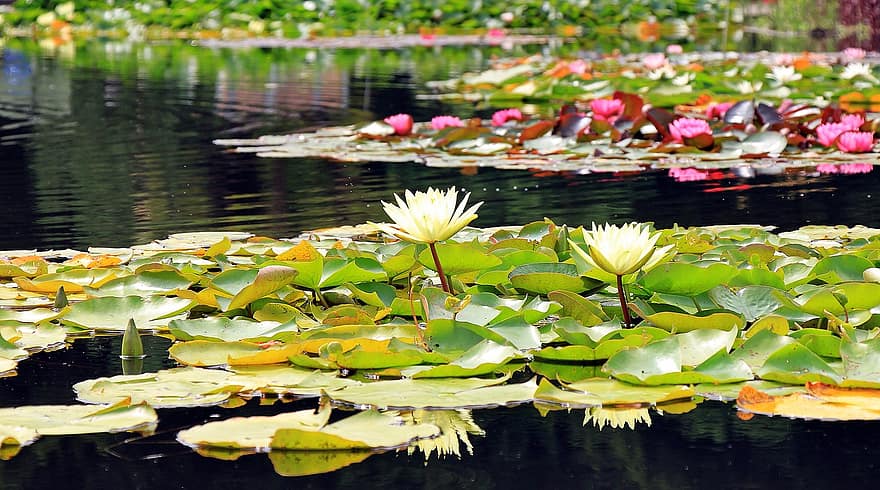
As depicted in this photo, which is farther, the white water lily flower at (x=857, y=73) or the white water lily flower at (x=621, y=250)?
the white water lily flower at (x=857, y=73)

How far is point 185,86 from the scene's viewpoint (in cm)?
1081

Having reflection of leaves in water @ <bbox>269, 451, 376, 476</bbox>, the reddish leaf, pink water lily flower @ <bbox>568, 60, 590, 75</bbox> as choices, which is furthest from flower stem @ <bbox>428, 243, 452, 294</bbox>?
pink water lily flower @ <bbox>568, 60, 590, 75</bbox>

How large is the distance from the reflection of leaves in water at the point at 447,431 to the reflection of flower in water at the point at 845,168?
3.68 meters

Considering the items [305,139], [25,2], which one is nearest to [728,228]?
[305,139]

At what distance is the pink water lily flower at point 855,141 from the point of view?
18.5 feet

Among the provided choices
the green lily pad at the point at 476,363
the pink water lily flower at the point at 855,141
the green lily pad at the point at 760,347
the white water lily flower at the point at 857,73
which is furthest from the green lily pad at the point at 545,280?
the white water lily flower at the point at 857,73

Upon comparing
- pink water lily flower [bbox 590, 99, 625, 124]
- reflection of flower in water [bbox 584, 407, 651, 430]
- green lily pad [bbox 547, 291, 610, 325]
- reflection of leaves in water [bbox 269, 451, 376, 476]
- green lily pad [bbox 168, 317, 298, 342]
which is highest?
green lily pad [bbox 547, 291, 610, 325]

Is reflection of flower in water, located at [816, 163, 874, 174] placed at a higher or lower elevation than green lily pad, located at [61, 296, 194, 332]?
lower

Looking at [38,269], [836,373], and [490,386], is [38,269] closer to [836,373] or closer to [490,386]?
[490,386]

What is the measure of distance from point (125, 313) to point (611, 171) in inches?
116

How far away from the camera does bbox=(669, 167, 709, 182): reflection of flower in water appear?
5.35 m

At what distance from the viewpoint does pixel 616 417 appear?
2.21 m

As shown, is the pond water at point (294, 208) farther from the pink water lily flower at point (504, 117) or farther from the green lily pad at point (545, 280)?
the pink water lily flower at point (504, 117)

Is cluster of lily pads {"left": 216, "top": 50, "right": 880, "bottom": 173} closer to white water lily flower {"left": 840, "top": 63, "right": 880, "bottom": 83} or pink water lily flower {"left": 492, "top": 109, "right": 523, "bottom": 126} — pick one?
pink water lily flower {"left": 492, "top": 109, "right": 523, "bottom": 126}
